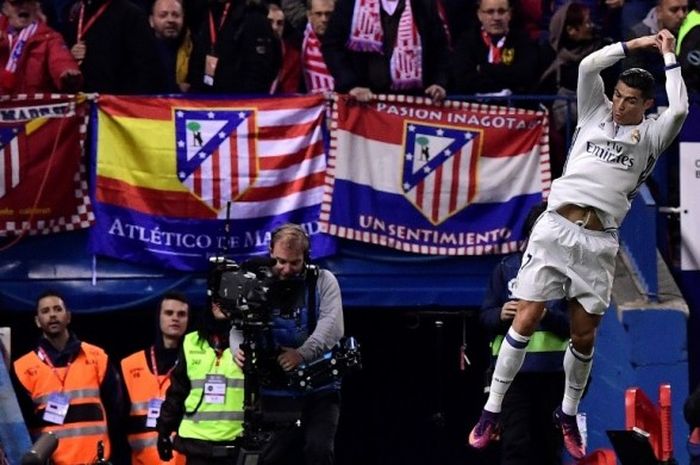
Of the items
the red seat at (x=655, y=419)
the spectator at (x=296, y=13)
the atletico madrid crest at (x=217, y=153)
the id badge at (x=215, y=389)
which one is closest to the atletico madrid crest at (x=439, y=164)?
the atletico madrid crest at (x=217, y=153)

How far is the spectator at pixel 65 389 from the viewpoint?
12.3 meters

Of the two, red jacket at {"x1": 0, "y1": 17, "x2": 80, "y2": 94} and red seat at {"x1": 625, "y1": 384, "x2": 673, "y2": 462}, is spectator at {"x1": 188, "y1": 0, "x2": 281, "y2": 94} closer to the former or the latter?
red jacket at {"x1": 0, "y1": 17, "x2": 80, "y2": 94}

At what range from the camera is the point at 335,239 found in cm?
1295

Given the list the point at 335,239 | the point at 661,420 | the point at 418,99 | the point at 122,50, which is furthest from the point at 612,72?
the point at 661,420

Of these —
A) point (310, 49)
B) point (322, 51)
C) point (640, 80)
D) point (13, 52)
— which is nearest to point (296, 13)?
point (310, 49)

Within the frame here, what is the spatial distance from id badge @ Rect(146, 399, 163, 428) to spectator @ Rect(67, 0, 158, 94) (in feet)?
7.14

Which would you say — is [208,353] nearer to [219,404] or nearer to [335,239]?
[219,404]

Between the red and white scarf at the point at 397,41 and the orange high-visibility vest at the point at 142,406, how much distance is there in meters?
2.56

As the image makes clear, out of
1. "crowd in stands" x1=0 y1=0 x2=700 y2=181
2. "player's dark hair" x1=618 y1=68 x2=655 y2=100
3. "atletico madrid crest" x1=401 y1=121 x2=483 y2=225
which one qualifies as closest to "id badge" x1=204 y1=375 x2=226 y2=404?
"atletico madrid crest" x1=401 y1=121 x2=483 y2=225

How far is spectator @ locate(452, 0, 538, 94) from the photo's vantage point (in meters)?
13.1

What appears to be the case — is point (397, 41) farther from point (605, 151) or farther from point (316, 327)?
point (605, 151)

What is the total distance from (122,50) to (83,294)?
1.70 m

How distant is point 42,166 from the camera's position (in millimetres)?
12781

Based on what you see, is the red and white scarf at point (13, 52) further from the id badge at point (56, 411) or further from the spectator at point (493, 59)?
A: the spectator at point (493, 59)
